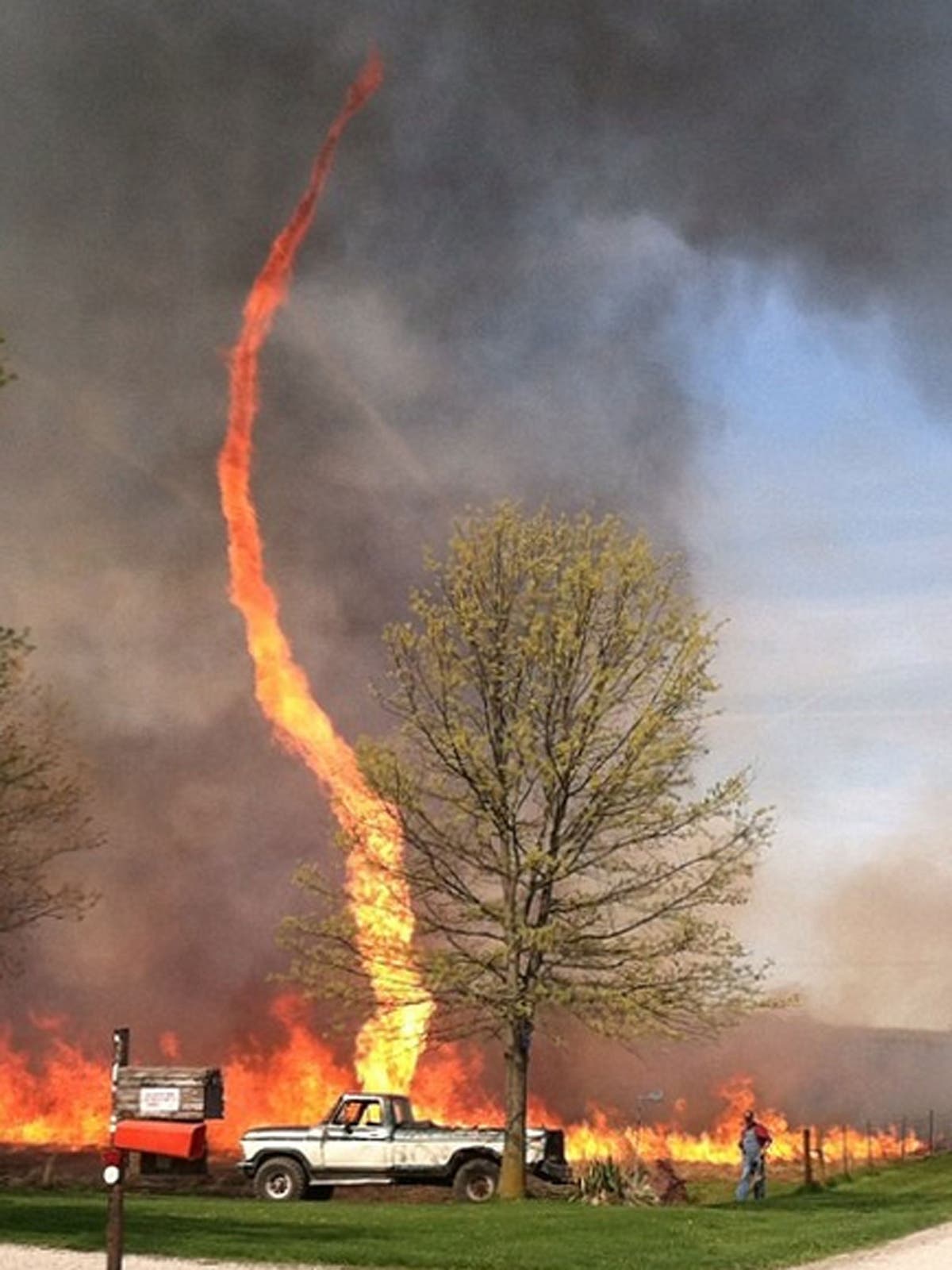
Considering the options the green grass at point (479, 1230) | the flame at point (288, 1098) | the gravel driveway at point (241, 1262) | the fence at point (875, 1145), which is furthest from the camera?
the flame at point (288, 1098)

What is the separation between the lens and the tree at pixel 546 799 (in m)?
33.9

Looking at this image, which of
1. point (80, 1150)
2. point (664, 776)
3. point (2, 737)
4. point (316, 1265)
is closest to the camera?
point (316, 1265)

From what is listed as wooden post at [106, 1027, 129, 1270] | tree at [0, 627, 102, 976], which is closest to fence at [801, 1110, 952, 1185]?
tree at [0, 627, 102, 976]

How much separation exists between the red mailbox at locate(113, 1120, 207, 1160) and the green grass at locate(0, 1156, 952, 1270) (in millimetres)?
6083

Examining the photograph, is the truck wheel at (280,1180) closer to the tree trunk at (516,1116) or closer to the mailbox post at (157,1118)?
the tree trunk at (516,1116)

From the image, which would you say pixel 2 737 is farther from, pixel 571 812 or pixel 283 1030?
pixel 283 1030

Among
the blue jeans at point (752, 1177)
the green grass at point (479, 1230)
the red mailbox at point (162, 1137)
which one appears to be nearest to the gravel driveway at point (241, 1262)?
the green grass at point (479, 1230)

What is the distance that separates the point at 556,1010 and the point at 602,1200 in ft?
12.2

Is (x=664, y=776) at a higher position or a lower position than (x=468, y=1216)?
higher

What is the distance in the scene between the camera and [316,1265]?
21719 mm

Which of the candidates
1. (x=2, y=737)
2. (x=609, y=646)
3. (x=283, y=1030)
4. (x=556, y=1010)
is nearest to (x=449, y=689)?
(x=609, y=646)

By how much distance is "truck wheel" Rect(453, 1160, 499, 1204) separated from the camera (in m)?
34.9

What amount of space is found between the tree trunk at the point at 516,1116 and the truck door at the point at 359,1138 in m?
2.41

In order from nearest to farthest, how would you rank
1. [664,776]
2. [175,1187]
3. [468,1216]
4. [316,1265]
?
1. [316,1265]
2. [468,1216]
3. [664,776]
4. [175,1187]
